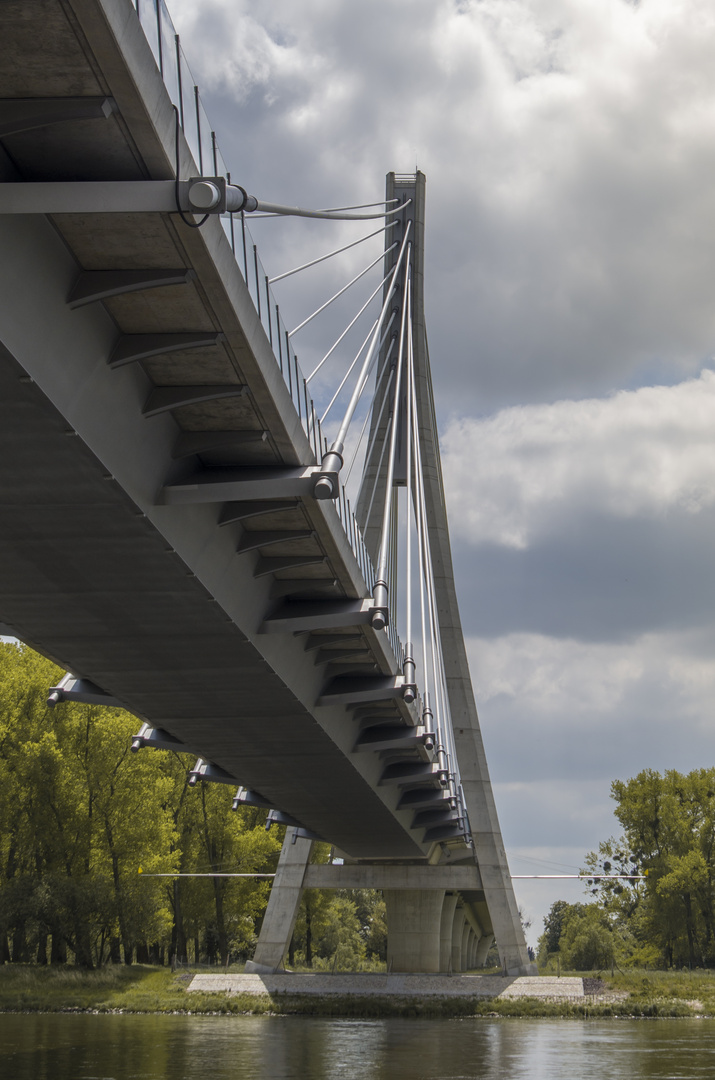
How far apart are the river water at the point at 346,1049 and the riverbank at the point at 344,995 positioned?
2282 mm

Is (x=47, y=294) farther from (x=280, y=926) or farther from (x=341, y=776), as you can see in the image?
(x=280, y=926)

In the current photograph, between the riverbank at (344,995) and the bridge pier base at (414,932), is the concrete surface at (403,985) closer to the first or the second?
the riverbank at (344,995)

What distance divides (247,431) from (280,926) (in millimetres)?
38399

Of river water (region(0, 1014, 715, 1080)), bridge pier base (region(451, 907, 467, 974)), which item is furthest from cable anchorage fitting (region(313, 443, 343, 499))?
bridge pier base (region(451, 907, 467, 974))

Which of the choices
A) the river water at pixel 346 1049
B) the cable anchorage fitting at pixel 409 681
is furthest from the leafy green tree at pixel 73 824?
the cable anchorage fitting at pixel 409 681

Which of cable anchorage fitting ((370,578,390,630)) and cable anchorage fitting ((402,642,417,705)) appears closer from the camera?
cable anchorage fitting ((370,578,390,630))

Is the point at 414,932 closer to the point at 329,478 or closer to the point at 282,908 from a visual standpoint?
the point at 282,908

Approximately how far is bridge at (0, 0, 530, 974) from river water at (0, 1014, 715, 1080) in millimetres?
7156

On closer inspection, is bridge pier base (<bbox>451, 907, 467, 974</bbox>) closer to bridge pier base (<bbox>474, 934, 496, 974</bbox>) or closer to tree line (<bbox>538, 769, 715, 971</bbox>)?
tree line (<bbox>538, 769, 715, 971</bbox>)

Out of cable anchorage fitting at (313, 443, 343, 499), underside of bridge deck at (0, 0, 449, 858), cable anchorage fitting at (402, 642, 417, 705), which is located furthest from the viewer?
cable anchorage fitting at (402, 642, 417, 705)

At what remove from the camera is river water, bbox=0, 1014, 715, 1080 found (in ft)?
73.0

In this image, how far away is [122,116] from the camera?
8531 mm

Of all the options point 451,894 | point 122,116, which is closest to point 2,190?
A: point 122,116

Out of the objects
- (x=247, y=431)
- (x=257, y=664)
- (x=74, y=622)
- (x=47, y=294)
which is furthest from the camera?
(x=257, y=664)
